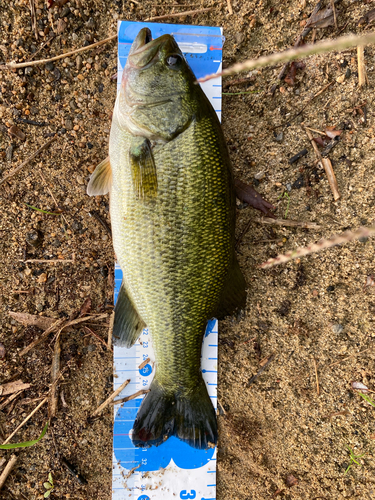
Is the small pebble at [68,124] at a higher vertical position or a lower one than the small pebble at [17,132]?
higher

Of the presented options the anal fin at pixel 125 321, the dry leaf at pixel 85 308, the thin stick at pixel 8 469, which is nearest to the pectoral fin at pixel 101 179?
the anal fin at pixel 125 321

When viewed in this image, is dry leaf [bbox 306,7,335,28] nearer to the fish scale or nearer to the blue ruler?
the blue ruler

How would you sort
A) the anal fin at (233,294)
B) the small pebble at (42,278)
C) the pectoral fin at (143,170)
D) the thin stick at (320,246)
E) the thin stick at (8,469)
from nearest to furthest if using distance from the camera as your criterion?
the thin stick at (320,246), the pectoral fin at (143,170), the anal fin at (233,294), the thin stick at (8,469), the small pebble at (42,278)

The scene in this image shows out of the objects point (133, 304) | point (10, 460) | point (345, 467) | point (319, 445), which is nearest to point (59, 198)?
point (133, 304)

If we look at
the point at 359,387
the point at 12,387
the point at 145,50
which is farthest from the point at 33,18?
the point at 359,387

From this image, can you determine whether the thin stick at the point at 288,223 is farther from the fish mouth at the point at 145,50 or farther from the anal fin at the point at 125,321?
the fish mouth at the point at 145,50

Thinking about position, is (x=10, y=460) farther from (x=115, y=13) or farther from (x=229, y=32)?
(x=229, y=32)

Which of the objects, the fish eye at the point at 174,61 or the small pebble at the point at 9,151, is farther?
the small pebble at the point at 9,151
